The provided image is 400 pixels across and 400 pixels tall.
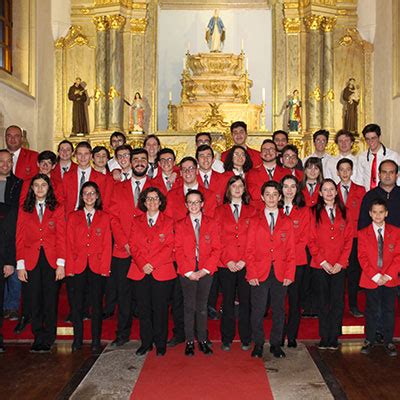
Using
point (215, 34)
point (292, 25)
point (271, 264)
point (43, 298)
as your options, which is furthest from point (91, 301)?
point (292, 25)

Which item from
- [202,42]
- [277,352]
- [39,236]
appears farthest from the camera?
[202,42]

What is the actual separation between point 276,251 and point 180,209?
1.03 metres

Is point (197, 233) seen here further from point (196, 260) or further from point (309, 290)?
point (309, 290)

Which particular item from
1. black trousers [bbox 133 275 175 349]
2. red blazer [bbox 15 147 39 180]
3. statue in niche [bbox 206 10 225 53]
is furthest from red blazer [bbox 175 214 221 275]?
statue in niche [bbox 206 10 225 53]

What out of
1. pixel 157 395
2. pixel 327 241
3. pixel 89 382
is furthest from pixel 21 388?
pixel 327 241

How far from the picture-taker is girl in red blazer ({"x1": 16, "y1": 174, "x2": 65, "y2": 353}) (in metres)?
5.20

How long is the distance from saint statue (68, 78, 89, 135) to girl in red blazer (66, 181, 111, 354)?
302 inches

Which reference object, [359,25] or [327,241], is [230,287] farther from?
[359,25]

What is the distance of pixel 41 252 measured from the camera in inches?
206

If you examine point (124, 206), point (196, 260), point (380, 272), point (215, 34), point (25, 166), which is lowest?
point (380, 272)

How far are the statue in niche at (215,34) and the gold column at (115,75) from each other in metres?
1.91

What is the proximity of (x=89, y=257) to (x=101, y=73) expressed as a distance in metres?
8.29

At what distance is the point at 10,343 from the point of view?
5465 mm

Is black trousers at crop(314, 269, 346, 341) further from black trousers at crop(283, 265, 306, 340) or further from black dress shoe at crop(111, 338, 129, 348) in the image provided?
black dress shoe at crop(111, 338, 129, 348)
